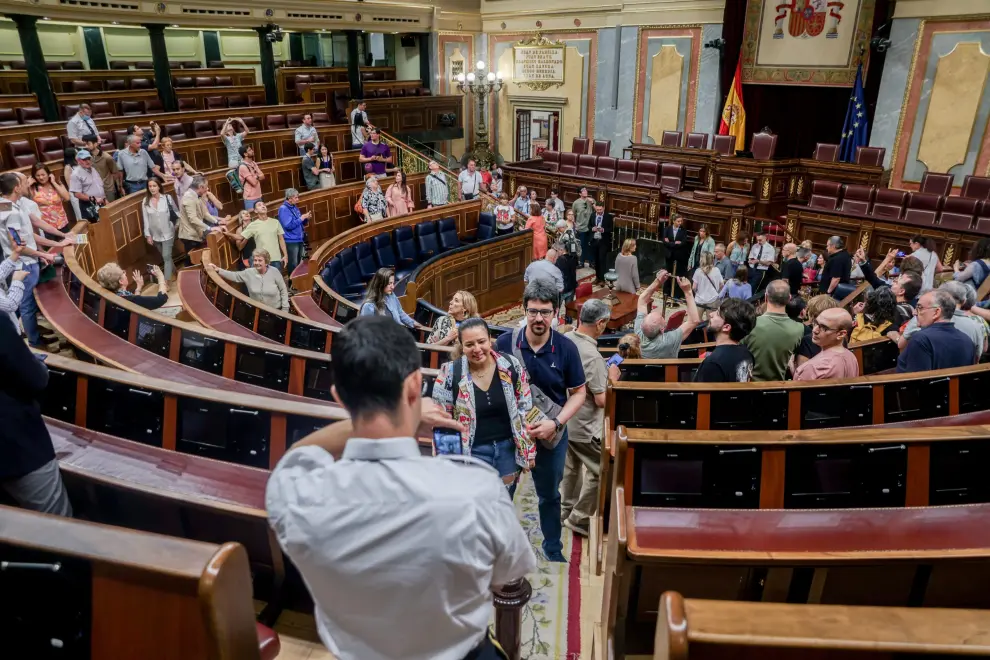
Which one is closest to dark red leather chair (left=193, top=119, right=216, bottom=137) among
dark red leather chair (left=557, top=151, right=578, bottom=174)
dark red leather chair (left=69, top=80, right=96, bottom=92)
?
dark red leather chair (left=69, top=80, right=96, bottom=92)

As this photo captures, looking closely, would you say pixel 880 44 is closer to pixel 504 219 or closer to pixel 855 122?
pixel 855 122

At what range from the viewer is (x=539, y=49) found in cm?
1419

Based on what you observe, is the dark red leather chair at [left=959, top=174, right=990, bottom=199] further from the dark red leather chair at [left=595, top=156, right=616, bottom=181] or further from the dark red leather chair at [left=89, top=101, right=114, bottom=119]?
the dark red leather chair at [left=89, top=101, right=114, bottom=119]

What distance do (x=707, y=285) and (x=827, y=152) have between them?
5.48m

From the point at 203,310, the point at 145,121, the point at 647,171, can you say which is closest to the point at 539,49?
the point at 647,171

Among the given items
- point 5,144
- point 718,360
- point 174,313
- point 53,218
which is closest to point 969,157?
point 718,360

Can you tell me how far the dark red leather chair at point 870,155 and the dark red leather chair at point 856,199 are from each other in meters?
1.42

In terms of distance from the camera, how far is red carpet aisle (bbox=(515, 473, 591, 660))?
7.36 feet

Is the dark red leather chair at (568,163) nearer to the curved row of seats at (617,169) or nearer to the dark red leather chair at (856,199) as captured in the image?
the curved row of seats at (617,169)

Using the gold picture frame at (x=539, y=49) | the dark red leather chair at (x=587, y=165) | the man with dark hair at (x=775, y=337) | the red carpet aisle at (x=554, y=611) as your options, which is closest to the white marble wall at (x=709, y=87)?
the dark red leather chair at (x=587, y=165)

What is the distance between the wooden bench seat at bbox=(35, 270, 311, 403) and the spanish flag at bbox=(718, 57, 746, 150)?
10579 mm

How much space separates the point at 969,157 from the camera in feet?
30.8

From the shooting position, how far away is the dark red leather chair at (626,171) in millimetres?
10969

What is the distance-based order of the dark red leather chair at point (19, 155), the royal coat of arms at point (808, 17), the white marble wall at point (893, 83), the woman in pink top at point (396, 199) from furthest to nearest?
1. the royal coat of arms at point (808, 17)
2. the white marble wall at point (893, 83)
3. the woman in pink top at point (396, 199)
4. the dark red leather chair at point (19, 155)
